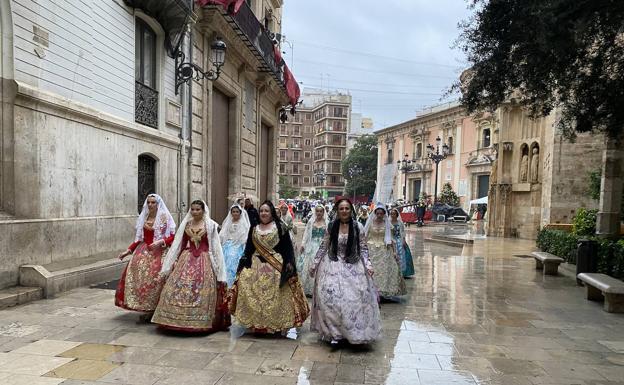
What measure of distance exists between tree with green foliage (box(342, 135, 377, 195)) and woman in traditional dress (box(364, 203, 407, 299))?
199ft

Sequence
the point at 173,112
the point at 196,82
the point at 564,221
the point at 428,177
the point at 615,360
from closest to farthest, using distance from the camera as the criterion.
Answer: the point at 615,360 → the point at 173,112 → the point at 196,82 → the point at 564,221 → the point at 428,177

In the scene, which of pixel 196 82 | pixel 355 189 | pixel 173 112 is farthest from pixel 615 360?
pixel 355 189

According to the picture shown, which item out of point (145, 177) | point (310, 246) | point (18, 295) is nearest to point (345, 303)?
point (310, 246)

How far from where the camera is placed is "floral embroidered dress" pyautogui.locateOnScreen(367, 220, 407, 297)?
292 inches

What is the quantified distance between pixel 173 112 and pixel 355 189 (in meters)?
58.6

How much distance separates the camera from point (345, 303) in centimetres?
491

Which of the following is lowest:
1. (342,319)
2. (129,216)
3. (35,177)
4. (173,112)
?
(342,319)

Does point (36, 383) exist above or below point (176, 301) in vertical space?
below

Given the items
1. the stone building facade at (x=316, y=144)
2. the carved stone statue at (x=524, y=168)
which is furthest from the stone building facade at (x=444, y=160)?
the stone building facade at (x=316, y=144)

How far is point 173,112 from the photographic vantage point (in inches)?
462

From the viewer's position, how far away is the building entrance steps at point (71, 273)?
22.1ft

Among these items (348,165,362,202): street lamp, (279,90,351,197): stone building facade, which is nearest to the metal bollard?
(348,165,362,202): street lamp

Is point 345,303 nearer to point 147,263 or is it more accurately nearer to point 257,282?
point 257,282

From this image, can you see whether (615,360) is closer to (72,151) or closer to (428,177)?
(72,151)
